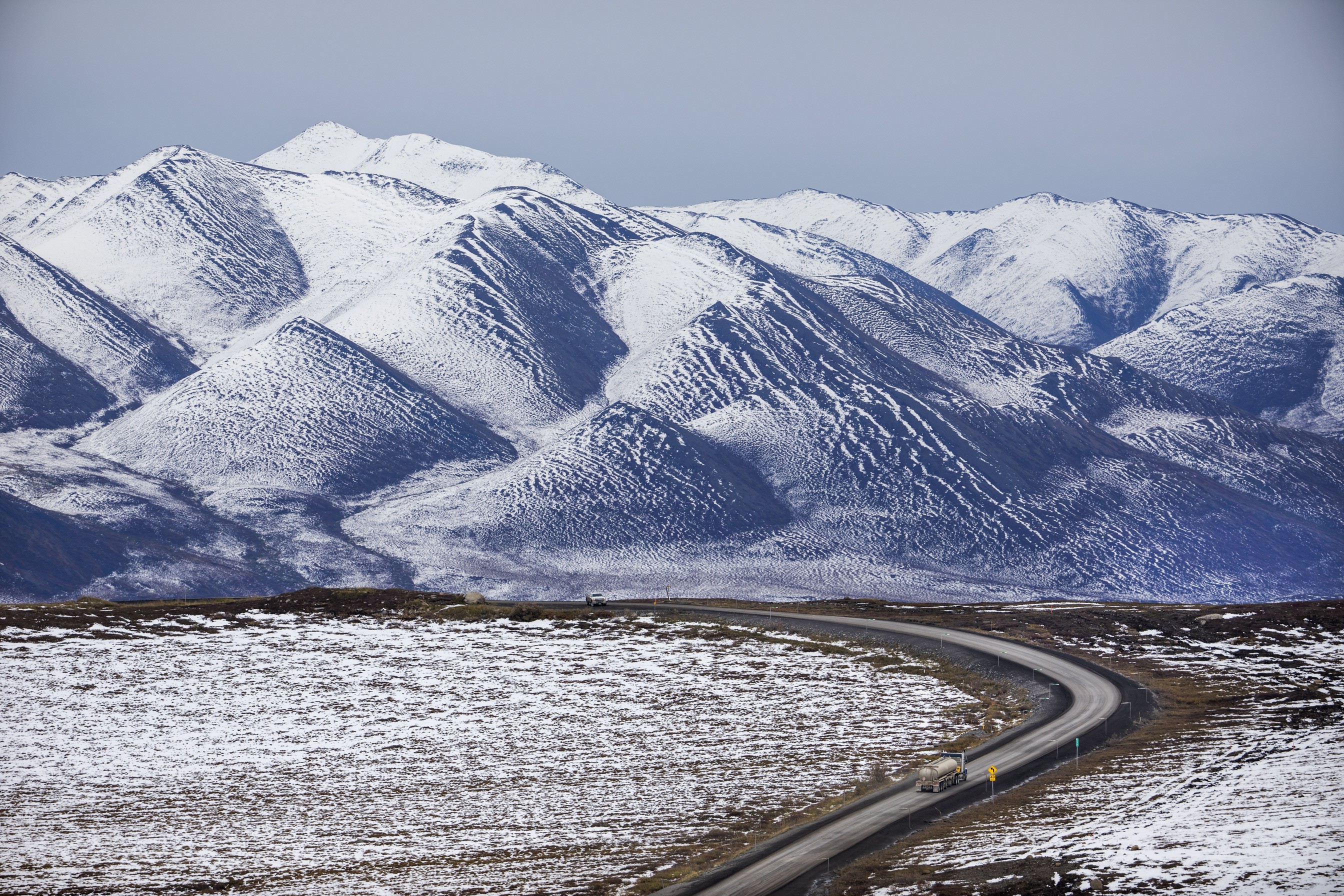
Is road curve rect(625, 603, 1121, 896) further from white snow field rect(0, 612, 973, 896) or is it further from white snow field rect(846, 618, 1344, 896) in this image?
white snow field rect(0, 612, 973, 896)

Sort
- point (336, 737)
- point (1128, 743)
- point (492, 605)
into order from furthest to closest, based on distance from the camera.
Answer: point (492, 605) < point (336, 737) < point (1128, 743)

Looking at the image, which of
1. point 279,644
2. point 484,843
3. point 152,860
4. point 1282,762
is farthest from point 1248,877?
point 279,644

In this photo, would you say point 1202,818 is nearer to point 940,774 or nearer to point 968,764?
point 940,774

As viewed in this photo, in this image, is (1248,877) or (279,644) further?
(279,644)

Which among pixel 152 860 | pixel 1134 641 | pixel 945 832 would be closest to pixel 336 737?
pixel 152 860

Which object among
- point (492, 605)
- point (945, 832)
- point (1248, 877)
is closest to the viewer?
point (1248, 877)

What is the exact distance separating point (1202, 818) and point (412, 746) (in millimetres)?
46903

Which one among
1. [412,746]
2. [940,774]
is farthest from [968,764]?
[412,746]

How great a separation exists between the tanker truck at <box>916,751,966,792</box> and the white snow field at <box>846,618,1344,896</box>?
184 inches

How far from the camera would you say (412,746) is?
81.6 m

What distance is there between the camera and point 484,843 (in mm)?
59906

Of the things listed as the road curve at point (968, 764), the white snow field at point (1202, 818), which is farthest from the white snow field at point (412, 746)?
the white snow field at point (1202, 818)

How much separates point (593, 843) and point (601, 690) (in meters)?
35.9

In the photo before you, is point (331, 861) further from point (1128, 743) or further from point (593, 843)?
point (1128, 743)
